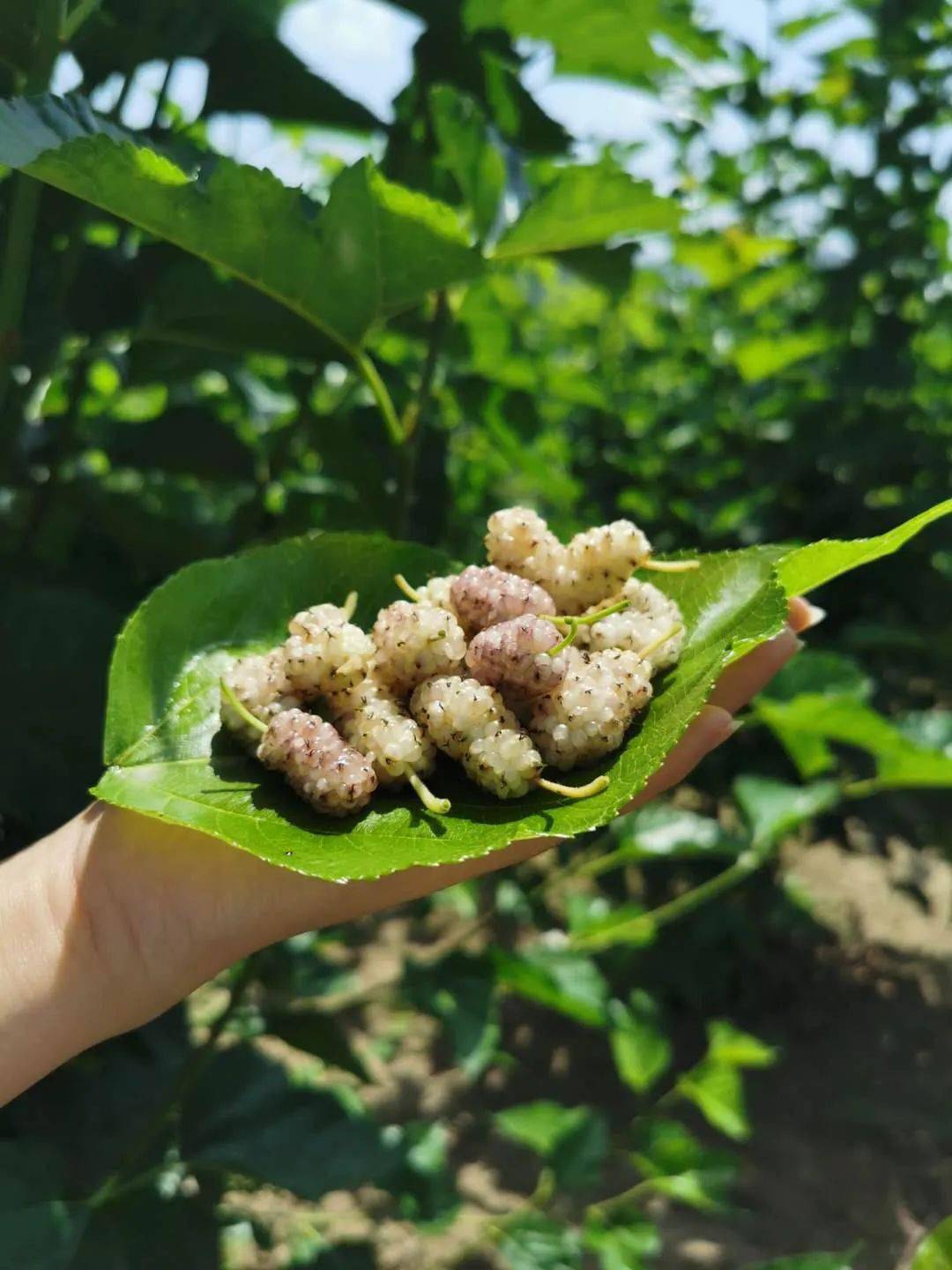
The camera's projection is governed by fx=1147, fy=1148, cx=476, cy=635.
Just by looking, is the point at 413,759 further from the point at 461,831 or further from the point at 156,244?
the point at 156,244

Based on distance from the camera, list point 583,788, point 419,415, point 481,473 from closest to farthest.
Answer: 1. point 583,788
2. point 419,415
3. point 481,473

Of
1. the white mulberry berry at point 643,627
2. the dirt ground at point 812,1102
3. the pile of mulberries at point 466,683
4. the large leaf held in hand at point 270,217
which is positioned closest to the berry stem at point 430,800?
the pile of mulberries at point 466,683

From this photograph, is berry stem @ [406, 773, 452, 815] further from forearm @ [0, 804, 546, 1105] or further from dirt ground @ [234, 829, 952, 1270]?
dirt ground @ [234, 829, 952, 1270]

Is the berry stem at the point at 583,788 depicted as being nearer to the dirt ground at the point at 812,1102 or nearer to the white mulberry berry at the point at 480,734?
the white mulberry berry at the point at 480,734

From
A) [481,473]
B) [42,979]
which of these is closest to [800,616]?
[42,979]

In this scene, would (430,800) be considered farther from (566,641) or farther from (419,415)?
(419,415)

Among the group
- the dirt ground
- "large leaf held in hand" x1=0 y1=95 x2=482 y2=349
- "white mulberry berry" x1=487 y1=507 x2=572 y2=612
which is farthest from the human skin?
the dirt ground
